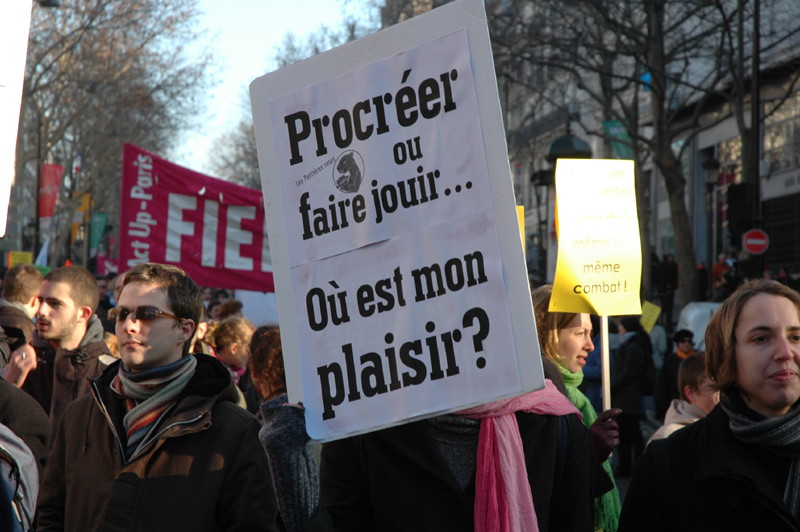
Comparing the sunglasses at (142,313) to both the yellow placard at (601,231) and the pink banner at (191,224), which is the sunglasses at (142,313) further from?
the pink banner at (191,224)

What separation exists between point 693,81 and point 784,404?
27894 millimetres

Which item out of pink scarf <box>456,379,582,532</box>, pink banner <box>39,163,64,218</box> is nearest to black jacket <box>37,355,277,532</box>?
pink scarf <box>456,379,582,532</box>

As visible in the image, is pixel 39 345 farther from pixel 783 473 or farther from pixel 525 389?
pixel 783 473

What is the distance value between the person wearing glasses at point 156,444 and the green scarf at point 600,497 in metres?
1.51

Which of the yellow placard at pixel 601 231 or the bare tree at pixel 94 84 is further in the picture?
the bare tree at pixel 94 84

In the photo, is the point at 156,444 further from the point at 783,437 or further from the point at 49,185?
the point at 49,185

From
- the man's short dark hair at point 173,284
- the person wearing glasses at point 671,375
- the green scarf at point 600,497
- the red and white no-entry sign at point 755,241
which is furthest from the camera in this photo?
the red and white no-entry sign at point 755,241

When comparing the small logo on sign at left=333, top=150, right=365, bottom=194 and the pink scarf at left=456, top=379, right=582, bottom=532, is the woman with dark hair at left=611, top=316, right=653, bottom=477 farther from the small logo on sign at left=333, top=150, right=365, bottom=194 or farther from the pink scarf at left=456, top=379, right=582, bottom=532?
the small logo on sign at left=333, top=150, right=365, bottom=194

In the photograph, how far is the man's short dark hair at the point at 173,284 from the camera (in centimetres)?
309

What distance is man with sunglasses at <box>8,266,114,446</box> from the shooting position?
4293mm

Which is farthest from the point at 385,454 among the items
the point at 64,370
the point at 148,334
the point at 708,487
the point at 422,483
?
the point at 64,370

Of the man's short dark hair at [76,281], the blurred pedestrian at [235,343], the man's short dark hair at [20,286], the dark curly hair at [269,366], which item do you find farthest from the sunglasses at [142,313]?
the man's short dark hair at [20,286]

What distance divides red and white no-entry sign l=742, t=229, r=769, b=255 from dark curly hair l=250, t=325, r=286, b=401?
12.8m

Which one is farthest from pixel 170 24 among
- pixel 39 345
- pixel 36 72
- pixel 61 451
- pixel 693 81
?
pixel 61 451
